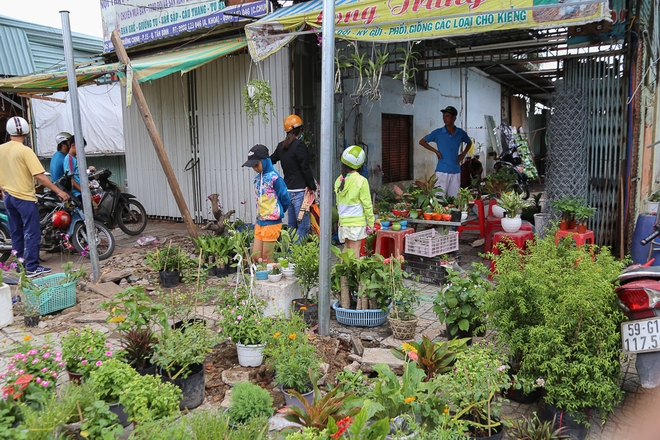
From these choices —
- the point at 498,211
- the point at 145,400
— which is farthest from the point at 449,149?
the point at 145,400

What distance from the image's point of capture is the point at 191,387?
11.5 feet

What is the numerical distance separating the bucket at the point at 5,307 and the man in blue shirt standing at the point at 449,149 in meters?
6.38

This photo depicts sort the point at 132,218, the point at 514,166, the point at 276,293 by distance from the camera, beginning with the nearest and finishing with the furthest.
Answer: the point at 276,293 < the point at 132,218 < the point at 514,166

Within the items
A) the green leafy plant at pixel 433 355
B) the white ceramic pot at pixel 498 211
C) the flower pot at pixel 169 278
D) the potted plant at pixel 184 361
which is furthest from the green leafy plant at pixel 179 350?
the white ceramic pot at pixel 498 211

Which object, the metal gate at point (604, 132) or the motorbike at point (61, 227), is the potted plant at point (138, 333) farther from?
the metal gate at point (604, 132)

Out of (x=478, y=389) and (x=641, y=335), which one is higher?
(x=641, y=335)

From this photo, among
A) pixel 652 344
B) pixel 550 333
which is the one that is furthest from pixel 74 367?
pixel 652 344

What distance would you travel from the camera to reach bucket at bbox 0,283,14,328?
516cm

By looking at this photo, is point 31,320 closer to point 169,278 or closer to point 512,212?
point 169,278

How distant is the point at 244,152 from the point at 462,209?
14.6 ft

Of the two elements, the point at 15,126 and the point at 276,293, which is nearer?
the point at 276,293

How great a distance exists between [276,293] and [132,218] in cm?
600

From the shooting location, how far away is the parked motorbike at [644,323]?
2959 mm

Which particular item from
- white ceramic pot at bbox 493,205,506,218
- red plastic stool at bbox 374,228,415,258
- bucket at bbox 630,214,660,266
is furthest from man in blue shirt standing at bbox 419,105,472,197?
bucket at bbox 630,214,660,266
